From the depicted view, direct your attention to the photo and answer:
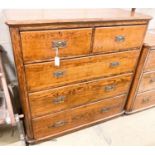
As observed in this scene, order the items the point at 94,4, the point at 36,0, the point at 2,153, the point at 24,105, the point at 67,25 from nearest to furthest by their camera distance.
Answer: the point at 2,153 < the point at 67,25 < the point at 24,105 < the point at 36,0 < the point at 94,4

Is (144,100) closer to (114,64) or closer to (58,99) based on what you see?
(114,64)

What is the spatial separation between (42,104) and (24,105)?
13cm

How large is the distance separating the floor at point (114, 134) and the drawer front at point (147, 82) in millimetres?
345

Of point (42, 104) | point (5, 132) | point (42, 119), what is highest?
point (42, 104)

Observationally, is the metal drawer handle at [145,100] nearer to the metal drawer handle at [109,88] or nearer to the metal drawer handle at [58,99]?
the metal drawer handle at [109,88]

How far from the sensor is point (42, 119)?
133 centimetres

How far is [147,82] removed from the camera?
5.49 feet

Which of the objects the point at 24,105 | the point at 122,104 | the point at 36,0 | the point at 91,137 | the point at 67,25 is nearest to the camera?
the point at 67,25

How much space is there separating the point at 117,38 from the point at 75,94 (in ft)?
1.74

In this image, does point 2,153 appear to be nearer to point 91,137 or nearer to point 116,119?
point 91,137

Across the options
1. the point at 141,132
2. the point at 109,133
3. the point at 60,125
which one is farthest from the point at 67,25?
the point at 141,132

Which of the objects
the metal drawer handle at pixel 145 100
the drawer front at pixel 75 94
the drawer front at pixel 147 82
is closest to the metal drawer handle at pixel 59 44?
the drawer front at pixel 75 94

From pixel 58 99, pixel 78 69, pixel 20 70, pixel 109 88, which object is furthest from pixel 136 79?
pixel 20 70

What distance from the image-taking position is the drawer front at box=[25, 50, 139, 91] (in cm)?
111
